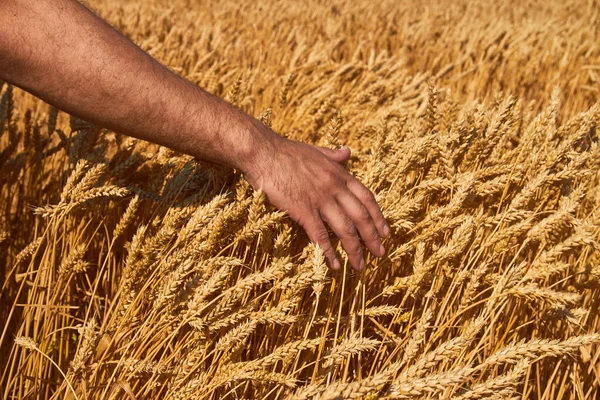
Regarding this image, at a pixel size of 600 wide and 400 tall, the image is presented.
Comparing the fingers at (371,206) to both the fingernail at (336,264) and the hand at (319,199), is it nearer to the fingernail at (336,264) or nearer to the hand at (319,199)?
the hand at (319,199)

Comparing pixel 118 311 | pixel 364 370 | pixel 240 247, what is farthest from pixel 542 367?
pixel 118 311

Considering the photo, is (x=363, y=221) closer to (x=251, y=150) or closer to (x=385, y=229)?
(x=385, y=229)

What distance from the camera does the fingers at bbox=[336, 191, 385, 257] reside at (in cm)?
129

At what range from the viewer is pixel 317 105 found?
94.8 inches

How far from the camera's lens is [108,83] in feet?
3.80

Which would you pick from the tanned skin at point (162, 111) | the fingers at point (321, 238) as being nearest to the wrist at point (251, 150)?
the tanned skin at point (162, 111)

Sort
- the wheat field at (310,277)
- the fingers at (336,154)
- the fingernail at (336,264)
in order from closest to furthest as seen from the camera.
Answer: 1. the wheat field at (310,277)
2. the fingernail at (336,264)
3. the fingers at (336,154)

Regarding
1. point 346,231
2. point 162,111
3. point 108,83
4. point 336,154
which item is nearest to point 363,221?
point 346,231

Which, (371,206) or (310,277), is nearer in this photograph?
(310,277)

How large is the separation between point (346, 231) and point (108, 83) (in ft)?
1.86

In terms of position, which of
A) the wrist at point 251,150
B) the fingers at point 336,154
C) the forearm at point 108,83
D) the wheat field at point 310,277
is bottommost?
the wheat field at point 310,277

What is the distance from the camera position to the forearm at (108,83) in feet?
3.64

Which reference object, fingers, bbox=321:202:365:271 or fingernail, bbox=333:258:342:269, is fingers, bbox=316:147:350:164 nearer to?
fingers, bbox=321:202:365:271

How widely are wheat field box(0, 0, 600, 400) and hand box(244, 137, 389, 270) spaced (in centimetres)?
4
